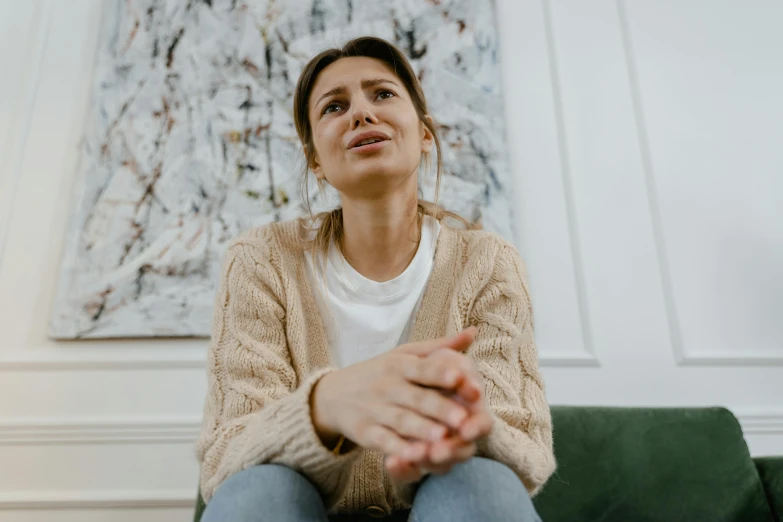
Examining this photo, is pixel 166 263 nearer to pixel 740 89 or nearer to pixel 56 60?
pixel 56 60

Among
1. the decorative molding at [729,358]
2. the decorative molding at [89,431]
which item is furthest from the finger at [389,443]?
the decorative molding at [729,358]

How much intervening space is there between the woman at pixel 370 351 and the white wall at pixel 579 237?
0.70 metres

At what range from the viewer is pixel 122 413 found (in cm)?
150

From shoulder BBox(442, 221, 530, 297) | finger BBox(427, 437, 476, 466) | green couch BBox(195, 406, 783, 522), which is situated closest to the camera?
finger BBox(427, 437, 476, 466)

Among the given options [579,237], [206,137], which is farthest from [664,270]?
[206,137]

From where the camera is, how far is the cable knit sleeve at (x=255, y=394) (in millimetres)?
635

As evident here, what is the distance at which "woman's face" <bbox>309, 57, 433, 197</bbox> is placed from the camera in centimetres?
101

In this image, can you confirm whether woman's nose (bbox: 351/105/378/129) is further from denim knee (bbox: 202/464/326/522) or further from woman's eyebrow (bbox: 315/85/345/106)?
denim knee (bbox: 202/464/326/522)

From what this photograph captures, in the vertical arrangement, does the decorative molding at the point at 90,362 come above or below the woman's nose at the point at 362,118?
below

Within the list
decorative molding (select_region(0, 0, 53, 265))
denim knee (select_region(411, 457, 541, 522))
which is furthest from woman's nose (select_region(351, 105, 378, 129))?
decorative molding (select_region(0, 0, 53, 265))

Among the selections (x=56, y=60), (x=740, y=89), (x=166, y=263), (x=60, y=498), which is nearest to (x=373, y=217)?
(x=166, y=263)

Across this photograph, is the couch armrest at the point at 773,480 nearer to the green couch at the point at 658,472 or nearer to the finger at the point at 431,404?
the green couch at the point at 658,472

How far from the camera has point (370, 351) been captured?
3.28ft

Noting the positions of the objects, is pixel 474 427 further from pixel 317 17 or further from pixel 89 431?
pixel 317 17
